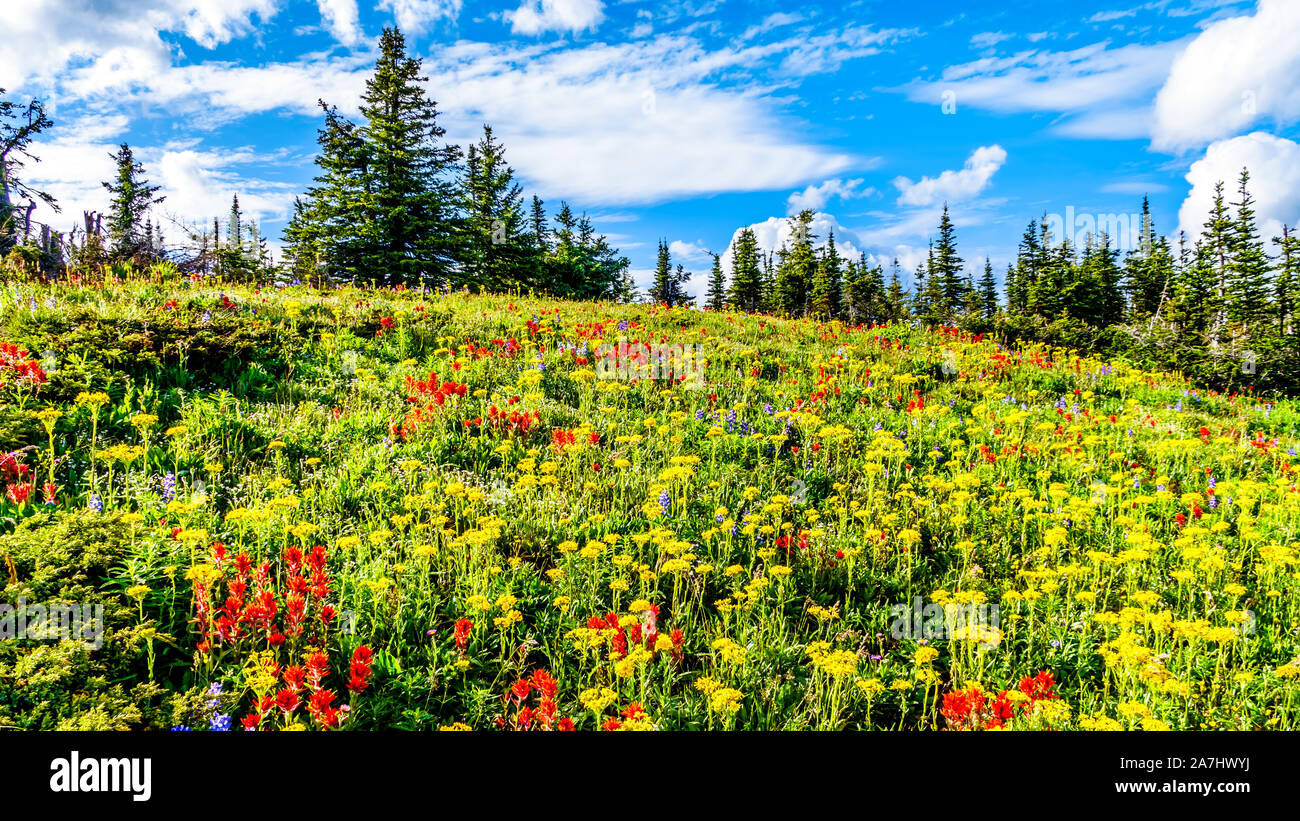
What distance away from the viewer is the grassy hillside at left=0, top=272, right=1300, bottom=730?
2857 millimetres

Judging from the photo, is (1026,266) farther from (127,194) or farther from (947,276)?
(127,194)

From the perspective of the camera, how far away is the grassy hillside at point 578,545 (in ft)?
9.37

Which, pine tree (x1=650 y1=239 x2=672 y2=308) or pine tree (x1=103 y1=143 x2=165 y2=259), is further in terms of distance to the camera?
pine tree (x1=650 y1=239 x2=672 y2=308)

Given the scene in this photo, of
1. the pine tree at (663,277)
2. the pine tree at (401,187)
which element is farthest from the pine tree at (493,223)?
the pine tree at (663,277)

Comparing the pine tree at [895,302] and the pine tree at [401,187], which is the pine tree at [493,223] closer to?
the pine tree at [401,187]

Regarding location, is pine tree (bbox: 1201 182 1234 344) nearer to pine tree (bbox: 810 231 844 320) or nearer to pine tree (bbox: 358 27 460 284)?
pine tree (bbox: 810 231 844 320)

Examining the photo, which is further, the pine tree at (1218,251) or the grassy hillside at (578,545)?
the pine tree at (1218,251)

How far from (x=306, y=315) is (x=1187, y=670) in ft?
34.4

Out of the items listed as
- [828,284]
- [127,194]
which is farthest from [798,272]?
[127,194]

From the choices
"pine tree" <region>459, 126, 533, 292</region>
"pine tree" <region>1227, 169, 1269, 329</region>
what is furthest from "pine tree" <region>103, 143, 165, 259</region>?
"pine tree" <region>1227, 169, 1269, 329</region>

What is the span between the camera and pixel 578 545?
4.34 metres

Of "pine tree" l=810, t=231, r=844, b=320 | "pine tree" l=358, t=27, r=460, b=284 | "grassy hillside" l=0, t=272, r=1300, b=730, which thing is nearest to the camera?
"grassy hillside" l=0, t=272, r=1300, b=730
